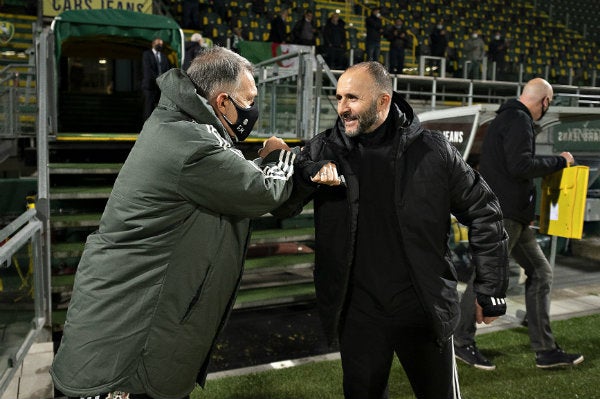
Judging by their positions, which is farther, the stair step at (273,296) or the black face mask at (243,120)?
the stair step at (273,296)

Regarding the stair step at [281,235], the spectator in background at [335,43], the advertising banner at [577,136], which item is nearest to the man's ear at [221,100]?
the stair step at [281,235]

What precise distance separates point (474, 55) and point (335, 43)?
210 inches

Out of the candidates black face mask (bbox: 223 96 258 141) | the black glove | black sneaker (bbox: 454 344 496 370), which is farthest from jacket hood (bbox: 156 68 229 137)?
black sneaker (bbox: 454 344 496 370)

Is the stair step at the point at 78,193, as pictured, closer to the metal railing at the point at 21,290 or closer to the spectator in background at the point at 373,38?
the metal railing at the point at 21,290

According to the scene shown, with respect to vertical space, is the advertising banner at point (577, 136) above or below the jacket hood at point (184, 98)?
below

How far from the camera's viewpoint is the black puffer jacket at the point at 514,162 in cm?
405

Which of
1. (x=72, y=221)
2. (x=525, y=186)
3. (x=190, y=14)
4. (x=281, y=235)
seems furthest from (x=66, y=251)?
(x=190, y=14)

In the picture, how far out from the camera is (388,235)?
2.39 meters

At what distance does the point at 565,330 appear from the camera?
512 centimetres

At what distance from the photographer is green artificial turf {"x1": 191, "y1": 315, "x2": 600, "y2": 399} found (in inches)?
149

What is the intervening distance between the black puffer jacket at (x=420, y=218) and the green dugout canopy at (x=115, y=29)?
729 cm

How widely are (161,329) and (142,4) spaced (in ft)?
40.3

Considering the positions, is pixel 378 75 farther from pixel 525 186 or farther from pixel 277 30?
pixel 277 30

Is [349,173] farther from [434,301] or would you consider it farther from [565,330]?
[565,330]
